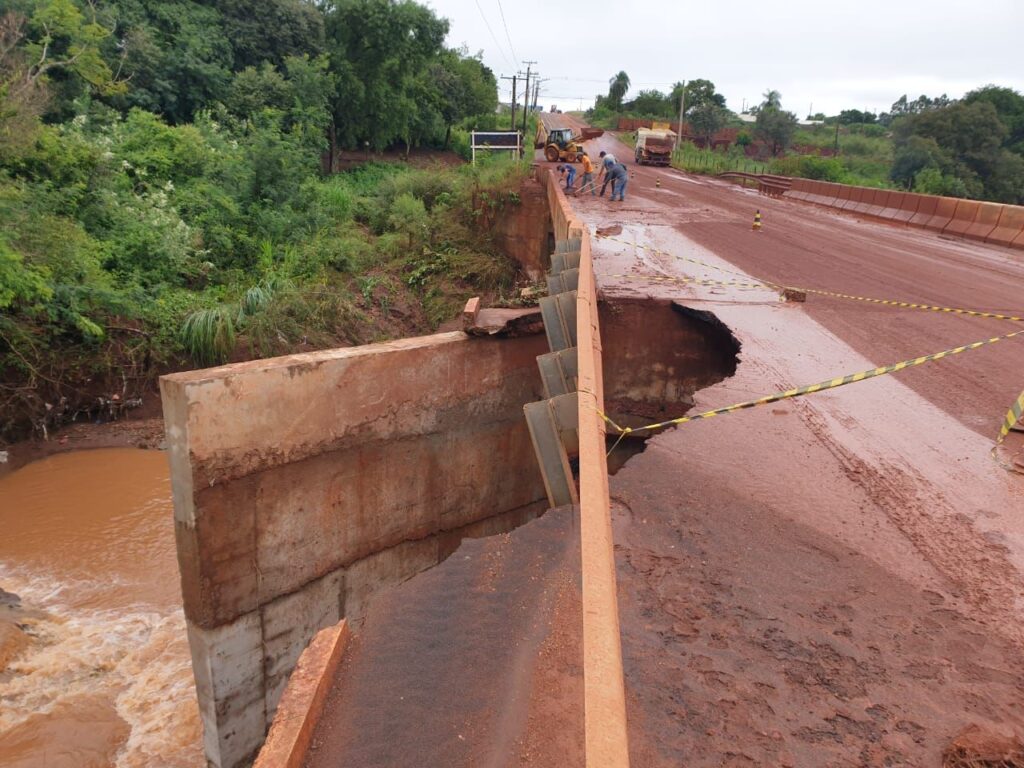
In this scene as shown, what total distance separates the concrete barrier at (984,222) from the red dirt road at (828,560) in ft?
Answer: 32.2

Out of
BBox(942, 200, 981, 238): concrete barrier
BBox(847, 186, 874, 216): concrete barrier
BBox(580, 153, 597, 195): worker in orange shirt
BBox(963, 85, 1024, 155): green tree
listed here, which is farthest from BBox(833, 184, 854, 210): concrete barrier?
BBox(963, 85, 1024, 155): green tree

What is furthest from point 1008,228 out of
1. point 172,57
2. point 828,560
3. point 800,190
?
point 172,57

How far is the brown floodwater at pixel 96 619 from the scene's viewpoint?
22.2 feet

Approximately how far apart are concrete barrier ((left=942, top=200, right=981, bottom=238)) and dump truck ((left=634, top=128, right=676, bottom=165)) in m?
20.7

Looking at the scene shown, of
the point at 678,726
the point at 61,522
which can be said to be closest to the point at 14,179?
the point at 61,522

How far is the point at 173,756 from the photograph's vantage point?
6695 millimetres

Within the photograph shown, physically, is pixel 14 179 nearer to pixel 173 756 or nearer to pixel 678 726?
pixel 173 756

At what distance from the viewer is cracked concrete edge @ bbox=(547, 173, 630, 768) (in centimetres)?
216

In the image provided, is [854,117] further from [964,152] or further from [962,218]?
[962,218]

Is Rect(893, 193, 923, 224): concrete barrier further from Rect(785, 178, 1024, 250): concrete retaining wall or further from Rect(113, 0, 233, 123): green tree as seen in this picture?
Rect(113, 0, 233, 123): green tree

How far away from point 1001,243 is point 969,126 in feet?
98.2

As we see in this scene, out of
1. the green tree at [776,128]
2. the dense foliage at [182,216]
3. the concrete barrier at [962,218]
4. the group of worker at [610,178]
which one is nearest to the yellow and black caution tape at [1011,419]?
the dense foliage at [182,216]

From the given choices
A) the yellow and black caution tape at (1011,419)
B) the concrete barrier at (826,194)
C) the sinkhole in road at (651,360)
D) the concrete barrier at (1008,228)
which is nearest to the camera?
the yellow and black caution tape at (1011,419)

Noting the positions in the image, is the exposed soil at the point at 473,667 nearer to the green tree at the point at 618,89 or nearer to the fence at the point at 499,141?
the fence at the point at 499,141
